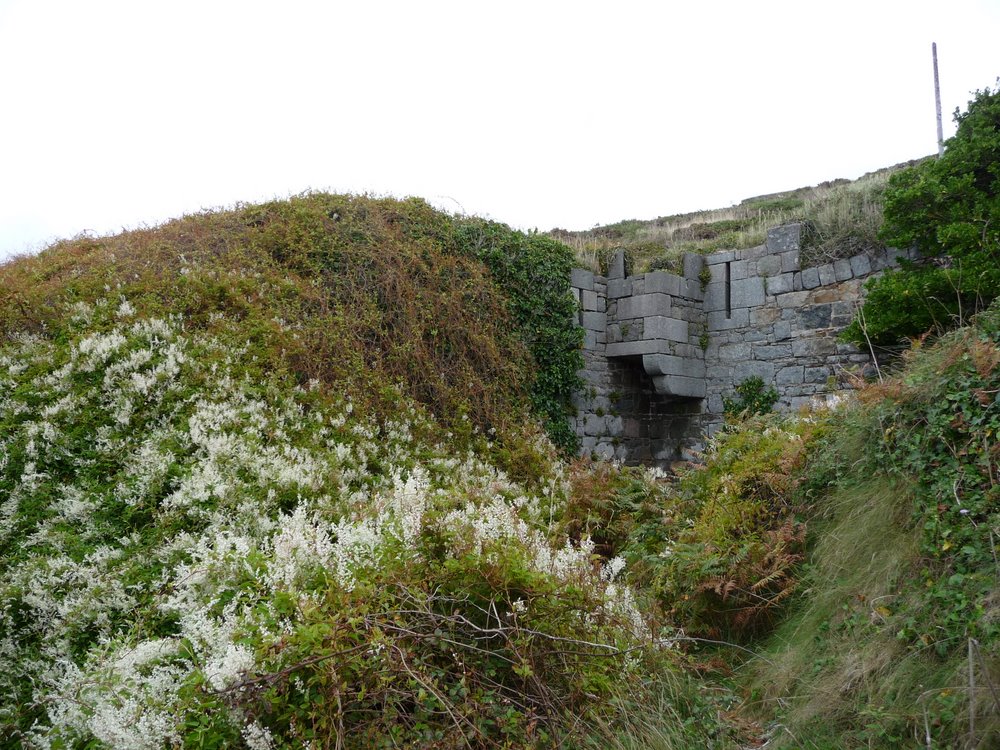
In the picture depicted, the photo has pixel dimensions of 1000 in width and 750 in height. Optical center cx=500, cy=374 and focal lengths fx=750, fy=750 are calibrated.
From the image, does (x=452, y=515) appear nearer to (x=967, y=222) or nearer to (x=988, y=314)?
(x=988, y=314)

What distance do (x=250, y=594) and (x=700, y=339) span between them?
8608 mm

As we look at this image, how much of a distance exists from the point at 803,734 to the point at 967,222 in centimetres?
707

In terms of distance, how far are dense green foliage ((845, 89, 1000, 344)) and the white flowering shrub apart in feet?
16.9

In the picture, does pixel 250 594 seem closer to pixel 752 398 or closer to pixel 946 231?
pixel 946 231

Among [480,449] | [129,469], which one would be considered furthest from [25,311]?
[480,449]

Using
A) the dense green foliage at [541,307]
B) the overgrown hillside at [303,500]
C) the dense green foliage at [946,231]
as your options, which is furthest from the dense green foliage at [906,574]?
the dense green foliage at [541,307]

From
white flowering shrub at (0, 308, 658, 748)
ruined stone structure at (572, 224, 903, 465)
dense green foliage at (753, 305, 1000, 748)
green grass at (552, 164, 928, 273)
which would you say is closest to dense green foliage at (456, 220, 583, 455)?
ruined stone structure at (572, 224, 903, 465)

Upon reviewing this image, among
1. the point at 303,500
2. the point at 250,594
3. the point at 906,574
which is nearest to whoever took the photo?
the point at 250,594

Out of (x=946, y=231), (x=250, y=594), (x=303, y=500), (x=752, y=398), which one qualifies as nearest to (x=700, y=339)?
(x=752, y=398)

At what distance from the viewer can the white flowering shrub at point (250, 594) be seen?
8.83ft

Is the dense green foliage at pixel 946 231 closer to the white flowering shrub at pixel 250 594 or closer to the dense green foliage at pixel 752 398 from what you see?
the dense green foliage at pixel 752 398

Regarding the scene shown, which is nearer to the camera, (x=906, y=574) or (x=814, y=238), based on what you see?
(x=906, y=574)

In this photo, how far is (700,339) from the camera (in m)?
10.7

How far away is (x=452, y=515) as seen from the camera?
3.61 metres
